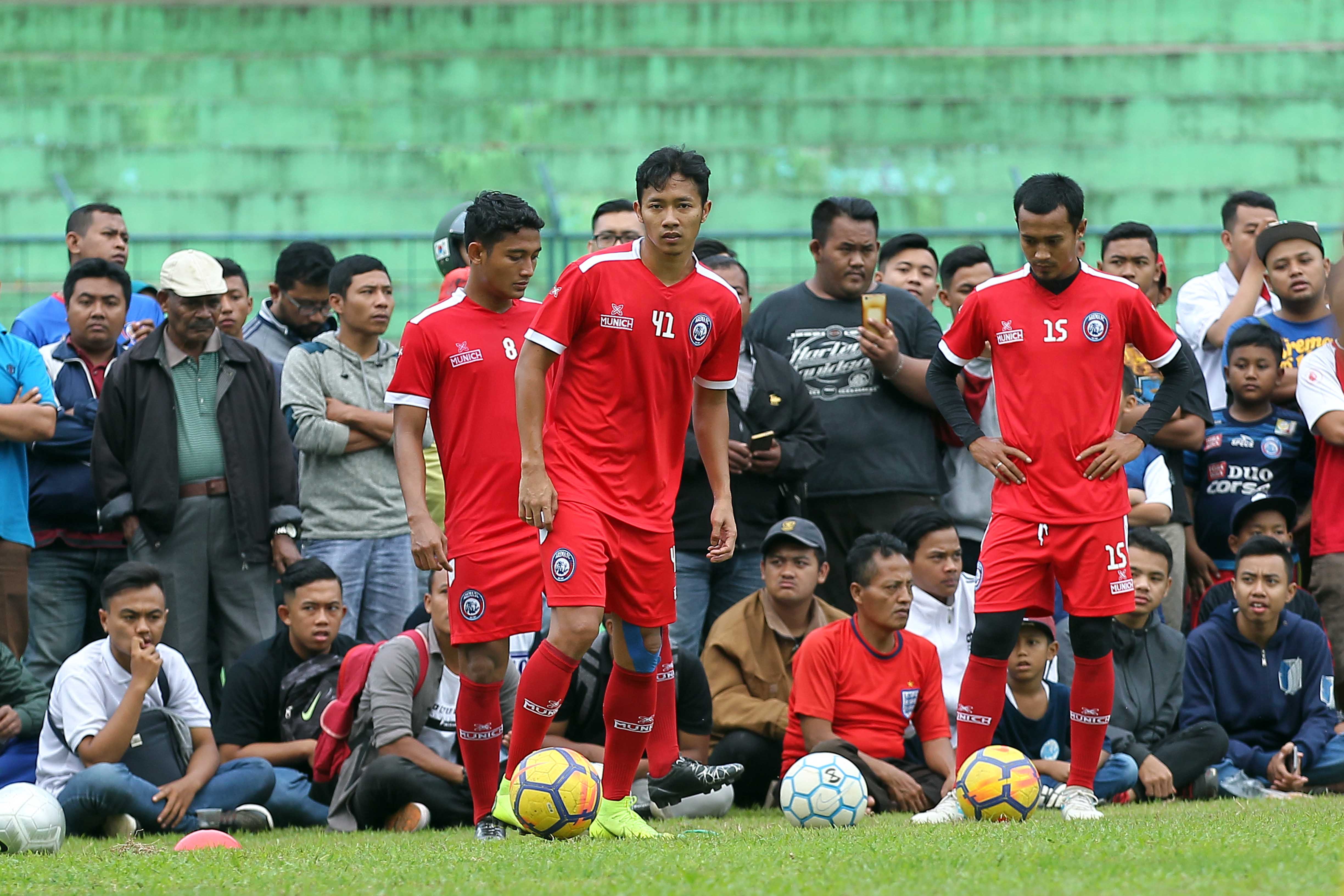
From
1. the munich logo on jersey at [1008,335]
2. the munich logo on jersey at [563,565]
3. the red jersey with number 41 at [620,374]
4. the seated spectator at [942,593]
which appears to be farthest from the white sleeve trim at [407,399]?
the seated spectator at [942,593]

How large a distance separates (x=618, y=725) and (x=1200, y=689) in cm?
403

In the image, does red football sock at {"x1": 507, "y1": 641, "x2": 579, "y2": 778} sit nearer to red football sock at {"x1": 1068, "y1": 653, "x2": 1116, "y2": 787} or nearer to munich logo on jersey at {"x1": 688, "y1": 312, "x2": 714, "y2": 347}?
munich logo on jersey at {"x1": 688, "y1": 312, "x2": 714, "y2": 347}

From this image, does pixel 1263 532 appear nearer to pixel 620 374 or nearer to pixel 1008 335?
pixel 1008 335

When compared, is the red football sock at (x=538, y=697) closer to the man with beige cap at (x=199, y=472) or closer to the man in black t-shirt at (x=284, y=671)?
the man in black t-shirt at (x=284, y=671)

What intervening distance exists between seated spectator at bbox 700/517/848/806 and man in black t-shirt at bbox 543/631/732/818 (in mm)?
206

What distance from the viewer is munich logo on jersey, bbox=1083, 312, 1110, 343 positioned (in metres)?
7.12

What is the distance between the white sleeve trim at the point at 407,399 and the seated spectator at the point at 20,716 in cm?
280

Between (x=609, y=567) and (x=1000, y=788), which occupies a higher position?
(x=609, y=567)

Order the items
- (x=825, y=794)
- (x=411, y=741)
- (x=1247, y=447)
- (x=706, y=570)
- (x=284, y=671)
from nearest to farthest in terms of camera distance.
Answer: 1. (x=825, y=794)
2. (x=411, y=741)
3. (x=284, y=671)
4. (x=706, y=570)
5. (x=1247, y=447)

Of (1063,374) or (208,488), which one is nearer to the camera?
(1063,374)

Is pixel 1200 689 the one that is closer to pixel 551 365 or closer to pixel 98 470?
pixel 551 365

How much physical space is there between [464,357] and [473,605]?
1035 mm

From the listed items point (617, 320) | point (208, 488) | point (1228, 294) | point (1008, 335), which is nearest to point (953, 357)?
point (1008, 335)

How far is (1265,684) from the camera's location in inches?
355
